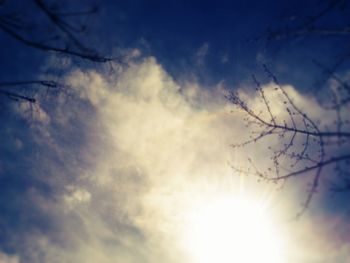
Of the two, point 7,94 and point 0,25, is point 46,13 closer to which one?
point 0,25

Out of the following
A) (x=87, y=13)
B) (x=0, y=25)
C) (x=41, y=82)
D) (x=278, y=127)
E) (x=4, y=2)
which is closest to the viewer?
(x=87, y=13)

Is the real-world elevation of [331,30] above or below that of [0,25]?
above

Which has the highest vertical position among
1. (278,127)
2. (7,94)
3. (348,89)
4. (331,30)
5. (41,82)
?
(331,30)

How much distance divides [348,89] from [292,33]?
1482 millimetres

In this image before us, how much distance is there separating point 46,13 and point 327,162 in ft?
14.0

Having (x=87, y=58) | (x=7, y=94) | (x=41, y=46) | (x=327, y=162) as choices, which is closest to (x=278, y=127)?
(x=327, y=162)

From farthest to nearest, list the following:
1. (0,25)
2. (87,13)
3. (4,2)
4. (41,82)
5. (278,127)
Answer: (278,127), (41,82), (4,2), (0,25), (87,13)

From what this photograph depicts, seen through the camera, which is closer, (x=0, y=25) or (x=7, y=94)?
(x=0, y=25)

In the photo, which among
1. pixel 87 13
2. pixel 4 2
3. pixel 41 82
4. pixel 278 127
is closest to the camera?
pixel 87 13

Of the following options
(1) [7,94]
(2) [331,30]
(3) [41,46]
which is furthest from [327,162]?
(1) [7,94]

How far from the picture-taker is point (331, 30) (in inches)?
199

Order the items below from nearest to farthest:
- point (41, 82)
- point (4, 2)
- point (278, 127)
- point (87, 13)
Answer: point (87, 13) → point (4, 2) → point (41, 82) → point (278, 127)

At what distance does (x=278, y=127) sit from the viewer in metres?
5.76

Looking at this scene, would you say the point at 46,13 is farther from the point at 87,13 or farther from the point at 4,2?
the point at 4,2
